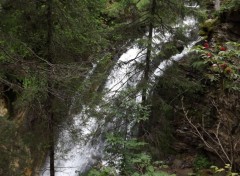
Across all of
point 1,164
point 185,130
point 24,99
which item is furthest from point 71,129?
point 185,130

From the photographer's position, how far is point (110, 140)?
21.3 ft

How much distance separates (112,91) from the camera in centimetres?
948

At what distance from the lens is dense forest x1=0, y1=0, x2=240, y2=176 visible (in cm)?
696

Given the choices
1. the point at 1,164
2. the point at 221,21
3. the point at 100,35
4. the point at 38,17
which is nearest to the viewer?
the point at 1,164

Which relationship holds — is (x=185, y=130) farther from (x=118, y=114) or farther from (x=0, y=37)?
(x=0, y=37)

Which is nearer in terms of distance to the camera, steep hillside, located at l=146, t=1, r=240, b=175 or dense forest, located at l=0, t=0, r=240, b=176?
dense forest, located at l=0, t=0, r=240, b=176

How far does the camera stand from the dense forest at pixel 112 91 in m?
6.96

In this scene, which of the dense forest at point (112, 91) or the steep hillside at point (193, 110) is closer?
the dense forest at point (112, 91)

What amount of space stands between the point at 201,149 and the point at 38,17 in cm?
672

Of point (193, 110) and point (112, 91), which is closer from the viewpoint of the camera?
point (112, 91)

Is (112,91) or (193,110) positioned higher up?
(112,91)

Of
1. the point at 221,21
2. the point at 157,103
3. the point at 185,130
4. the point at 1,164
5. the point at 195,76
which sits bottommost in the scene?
the point at 1,164

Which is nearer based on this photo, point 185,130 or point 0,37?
point 0,37

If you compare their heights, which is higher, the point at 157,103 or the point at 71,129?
the point at 157,103
